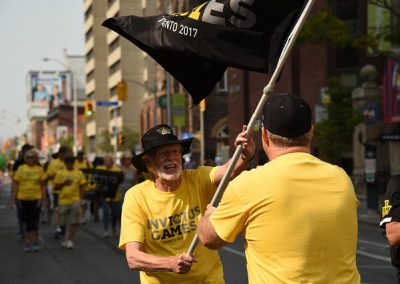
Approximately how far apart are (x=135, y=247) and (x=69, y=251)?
1062 centimetres

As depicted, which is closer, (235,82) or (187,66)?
(187,66)

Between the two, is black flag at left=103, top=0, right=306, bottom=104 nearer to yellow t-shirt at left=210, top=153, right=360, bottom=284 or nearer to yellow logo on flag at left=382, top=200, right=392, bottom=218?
yellow logo on flag at left=382, top=200, right=392, bottom=218

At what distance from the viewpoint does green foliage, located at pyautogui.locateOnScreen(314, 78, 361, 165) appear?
32.7 metres

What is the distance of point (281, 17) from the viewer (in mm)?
4871

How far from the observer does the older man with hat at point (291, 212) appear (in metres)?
3.52

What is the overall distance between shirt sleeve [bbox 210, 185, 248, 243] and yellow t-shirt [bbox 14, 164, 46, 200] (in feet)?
39.1

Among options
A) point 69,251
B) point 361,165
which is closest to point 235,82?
point 361,165

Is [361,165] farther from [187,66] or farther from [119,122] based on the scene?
[119,122]

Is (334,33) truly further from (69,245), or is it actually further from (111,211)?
(69,245)

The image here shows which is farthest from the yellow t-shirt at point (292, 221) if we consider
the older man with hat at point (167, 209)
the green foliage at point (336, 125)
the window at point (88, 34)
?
the window at point (88, 34)

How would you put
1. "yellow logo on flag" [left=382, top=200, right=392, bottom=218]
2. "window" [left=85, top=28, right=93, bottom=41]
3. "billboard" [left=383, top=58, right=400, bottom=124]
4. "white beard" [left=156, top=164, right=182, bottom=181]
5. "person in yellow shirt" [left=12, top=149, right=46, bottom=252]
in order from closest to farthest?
"white beard" [left=156, top=164, right=182, bottom=181]
"yellow logo on flag" [left=382, top=200, right=392, bottom=218]
"person in yellow shirt" [left=12, top=149, right=46, bottom=252]
"billboard" [left=383, top=58, right=400, bottom=124]
"window" [left=85, top=28, right=93, bottom=41]

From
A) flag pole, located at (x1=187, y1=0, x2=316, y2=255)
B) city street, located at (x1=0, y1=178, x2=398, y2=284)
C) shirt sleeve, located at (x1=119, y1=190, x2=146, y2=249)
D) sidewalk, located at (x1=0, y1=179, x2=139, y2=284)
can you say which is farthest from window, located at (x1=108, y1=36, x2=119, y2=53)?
flag pole, located at (x1=187, y1=0, x2=316, y2=255)

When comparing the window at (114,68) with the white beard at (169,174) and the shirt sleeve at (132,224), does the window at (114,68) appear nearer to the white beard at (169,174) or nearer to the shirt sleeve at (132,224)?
the white beard at (169,174)

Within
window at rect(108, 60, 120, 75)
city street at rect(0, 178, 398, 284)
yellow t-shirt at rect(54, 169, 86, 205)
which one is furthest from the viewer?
window at rect(108, 60, 120, 75)
